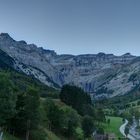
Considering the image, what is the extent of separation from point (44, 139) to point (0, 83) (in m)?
20.4

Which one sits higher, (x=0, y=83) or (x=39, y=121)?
(x=0, y=83)

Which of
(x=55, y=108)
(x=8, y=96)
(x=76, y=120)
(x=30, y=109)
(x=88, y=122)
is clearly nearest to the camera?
(x=8, y=96)

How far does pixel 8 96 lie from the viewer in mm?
101688

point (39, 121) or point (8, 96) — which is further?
point (39, 121)

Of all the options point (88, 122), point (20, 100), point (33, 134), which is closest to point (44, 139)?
point (33, 134)

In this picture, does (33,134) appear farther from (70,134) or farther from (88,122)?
(88,122)

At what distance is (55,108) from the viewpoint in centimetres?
14338

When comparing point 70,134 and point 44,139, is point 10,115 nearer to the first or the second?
point 44,139

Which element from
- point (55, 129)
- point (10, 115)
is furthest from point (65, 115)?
point (10, 115)

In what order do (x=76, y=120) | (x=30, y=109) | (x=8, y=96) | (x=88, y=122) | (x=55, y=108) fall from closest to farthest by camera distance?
1. (x=8, y=96)
2. (x=30, y=109)
3. (x=55, y=108)
4. (x=76, y=120)
5. (x=88, y=122)

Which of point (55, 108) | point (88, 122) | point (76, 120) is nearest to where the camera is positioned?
point (55, 108)

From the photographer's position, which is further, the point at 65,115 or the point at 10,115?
the point at 65,115

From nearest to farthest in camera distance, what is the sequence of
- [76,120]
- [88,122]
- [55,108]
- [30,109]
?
[30,109], [55,108], [76,120], [88,122]

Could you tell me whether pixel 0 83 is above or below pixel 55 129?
above
